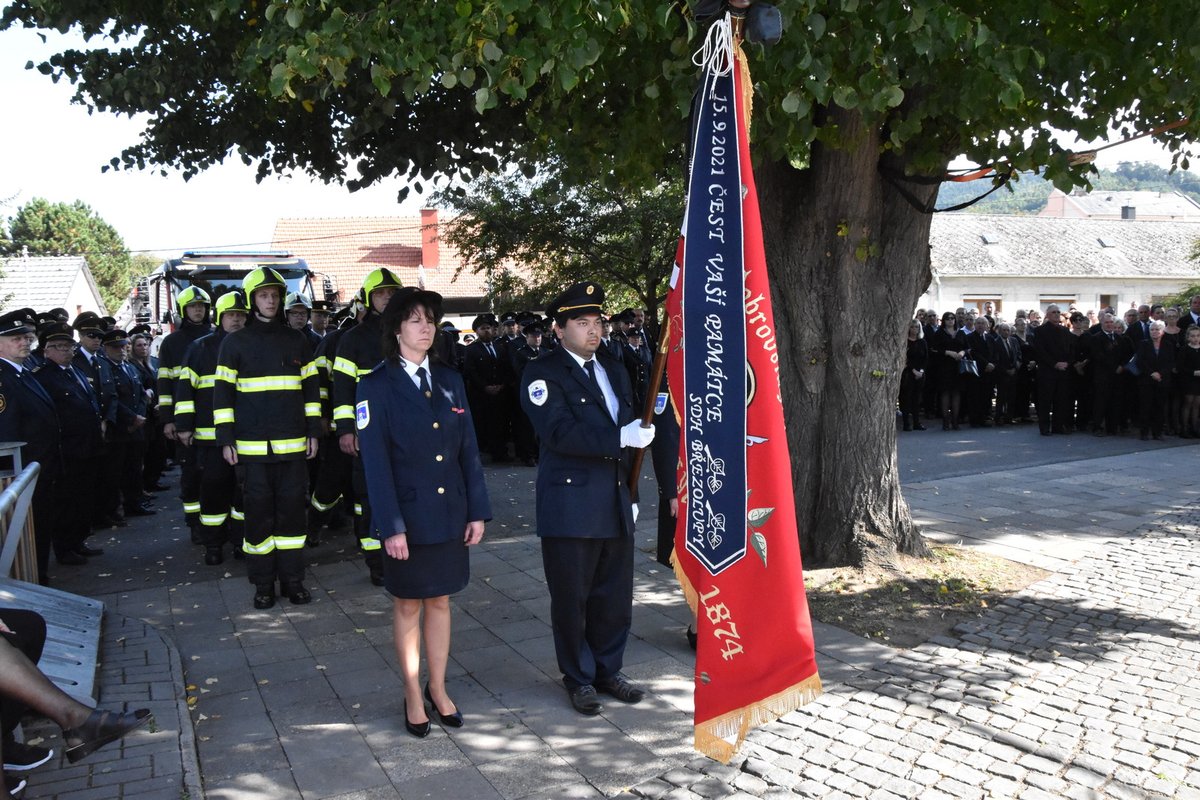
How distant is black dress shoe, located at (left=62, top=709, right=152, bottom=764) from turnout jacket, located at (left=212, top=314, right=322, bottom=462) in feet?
9.87

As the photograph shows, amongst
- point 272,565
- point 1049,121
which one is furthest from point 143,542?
point 1049,121

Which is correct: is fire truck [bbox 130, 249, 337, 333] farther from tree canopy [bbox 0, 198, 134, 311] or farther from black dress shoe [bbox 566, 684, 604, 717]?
tree canopy [bbox 0, 198, 134, 311]

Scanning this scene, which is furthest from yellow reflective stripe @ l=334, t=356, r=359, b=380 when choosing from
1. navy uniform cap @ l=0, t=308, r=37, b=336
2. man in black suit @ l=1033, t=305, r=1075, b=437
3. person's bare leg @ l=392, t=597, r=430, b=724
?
man in black suit @ l=1033, t=305, r=1075, b=437

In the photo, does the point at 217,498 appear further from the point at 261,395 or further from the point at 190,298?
the point at 190,298

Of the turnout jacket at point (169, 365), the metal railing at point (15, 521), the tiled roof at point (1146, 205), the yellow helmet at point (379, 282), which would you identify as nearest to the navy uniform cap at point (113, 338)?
the turnout jacket at point (169, 365)

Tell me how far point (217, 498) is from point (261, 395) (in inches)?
61.4

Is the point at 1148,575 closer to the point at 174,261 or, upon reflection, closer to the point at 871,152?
the point at 871,152

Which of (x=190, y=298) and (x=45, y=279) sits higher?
(x=45, y=279)

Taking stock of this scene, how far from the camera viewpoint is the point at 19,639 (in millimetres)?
4184

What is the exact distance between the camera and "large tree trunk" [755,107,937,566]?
7.27m

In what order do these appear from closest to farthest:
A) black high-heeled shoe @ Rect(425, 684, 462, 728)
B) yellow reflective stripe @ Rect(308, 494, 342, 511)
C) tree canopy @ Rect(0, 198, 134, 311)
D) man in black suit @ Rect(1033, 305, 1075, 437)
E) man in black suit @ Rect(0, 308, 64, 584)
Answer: black high-heeled shoe @ Rect(425, 684, 462, 728) < man in black suit @ Rect(0, 308, 64, 584) < yellow reflective stripe @ Rect(308, 494, 342, 511) < man in black suit @ Rect(1033, 305, 1075, 437) < tree canopy @ Rect(0, 198, 134, 311)

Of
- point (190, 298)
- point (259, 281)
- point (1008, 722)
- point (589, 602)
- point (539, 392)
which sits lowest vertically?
point (1008, 722)

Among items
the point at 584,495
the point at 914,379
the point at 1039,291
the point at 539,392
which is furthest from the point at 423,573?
the point at 1039,291

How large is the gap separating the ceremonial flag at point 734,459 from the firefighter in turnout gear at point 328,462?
15.6 ft
